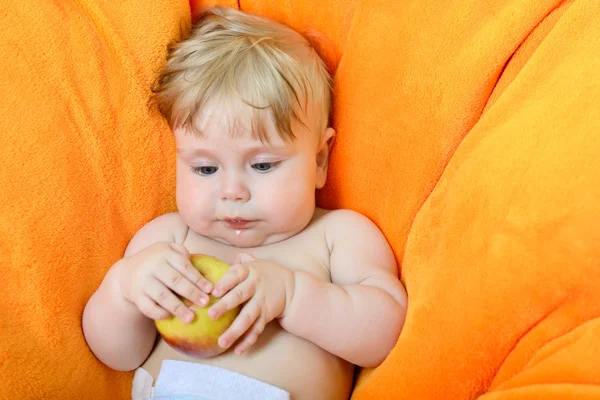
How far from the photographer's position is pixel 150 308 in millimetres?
951

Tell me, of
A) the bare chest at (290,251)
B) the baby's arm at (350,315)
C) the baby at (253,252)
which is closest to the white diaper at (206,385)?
the baby at (253,252)

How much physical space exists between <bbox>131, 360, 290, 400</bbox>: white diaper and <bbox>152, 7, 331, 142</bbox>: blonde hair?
36 centimetres

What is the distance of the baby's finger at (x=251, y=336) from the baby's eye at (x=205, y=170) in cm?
26

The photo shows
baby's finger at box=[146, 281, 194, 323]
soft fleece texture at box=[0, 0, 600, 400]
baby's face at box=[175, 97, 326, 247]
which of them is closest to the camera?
soft fleece texture at box=[0, 0, 600, 400]

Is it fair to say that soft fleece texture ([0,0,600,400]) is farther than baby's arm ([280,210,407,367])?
No

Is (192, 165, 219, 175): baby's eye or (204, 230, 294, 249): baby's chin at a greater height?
(192, 165, 219, 175): baby's eye

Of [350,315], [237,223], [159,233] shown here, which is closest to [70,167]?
[159,233]

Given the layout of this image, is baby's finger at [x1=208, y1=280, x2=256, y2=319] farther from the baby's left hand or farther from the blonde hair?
the blonde hair

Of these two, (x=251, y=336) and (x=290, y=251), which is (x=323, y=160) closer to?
(x=290, y=251)

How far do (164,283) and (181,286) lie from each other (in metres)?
0.03

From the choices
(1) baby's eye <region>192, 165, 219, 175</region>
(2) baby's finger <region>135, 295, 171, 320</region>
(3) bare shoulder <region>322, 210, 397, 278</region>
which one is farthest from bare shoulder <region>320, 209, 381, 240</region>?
(2) baby's finger <region>135, 295, 171, 320</region>

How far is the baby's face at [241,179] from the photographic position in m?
1.04

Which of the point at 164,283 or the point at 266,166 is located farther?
the point at 266,166

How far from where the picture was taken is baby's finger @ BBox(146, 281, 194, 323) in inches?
36.3
